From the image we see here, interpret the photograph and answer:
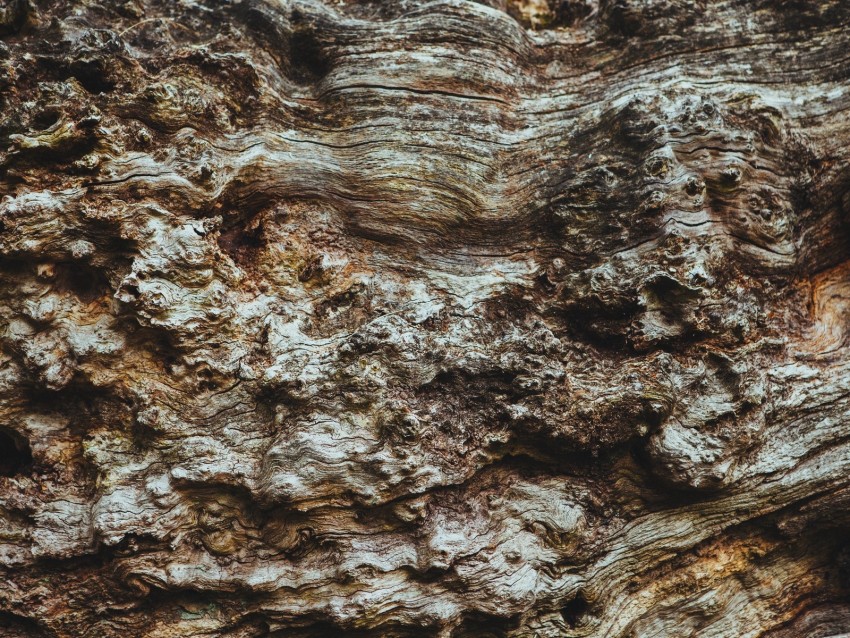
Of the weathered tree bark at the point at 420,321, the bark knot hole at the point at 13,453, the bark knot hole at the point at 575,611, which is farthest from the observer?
the bark knot hole at the point at 575,611

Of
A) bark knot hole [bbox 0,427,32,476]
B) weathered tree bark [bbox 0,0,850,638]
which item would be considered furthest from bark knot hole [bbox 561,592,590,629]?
bark knot hole [bbox 0,427,32,476]

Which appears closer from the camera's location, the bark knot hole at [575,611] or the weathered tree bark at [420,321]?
the weathered tree bark at [420,321]

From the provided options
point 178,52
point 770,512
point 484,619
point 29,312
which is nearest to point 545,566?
point 484,619

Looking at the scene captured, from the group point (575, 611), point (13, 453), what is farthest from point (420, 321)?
point (13, 453)

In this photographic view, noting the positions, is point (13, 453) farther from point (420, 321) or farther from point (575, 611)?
point (575, 611)

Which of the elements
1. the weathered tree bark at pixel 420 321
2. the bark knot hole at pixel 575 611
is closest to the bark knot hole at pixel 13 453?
the weathered tree bark at pixel 420 321

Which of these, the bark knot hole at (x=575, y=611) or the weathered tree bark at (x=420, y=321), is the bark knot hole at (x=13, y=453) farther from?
the bark knot hole at (x=575, y=611)

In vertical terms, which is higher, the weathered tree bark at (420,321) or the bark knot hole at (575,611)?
the weathered tree bark at (420,321)

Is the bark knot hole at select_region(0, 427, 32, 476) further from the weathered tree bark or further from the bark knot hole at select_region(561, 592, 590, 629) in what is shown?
the bark knot hole at select_region(561, 592, 590, 629)

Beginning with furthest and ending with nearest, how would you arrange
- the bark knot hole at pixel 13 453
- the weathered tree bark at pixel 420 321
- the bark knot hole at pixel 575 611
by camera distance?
the bark knot hole at pixel 575 611 → the bark knot hole at pixel 13 453 → the weathered tree bark at pixel 420 321
